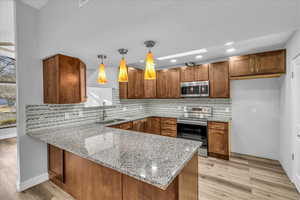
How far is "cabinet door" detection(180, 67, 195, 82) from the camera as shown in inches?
147

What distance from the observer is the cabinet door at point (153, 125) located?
13.5 feet

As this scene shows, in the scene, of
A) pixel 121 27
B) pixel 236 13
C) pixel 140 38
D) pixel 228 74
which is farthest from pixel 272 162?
pixel 121 27

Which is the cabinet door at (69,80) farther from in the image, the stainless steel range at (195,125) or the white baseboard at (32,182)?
the stainless steel range at (195,125)

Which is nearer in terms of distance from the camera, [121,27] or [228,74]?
[121,27]

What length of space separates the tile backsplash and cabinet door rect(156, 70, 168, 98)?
476 millimetres

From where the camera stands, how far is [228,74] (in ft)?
10.7

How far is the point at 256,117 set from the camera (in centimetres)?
329

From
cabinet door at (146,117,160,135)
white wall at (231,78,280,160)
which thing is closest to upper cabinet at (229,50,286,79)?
white wall at (231,78,280,160)

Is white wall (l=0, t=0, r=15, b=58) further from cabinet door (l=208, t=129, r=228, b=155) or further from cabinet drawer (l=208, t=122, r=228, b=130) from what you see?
cabinet door (l=208, t=129, r=228, b=155)

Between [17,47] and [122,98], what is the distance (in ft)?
7.60

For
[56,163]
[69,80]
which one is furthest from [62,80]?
[56,163]

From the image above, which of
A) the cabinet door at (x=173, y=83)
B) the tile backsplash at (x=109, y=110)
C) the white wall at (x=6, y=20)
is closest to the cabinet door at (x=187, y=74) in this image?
the cabinet door at (x=173, y=83)

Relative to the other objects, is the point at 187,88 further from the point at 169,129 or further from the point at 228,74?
the point at 169,129

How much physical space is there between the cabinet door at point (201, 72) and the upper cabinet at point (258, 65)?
565 millimetres
